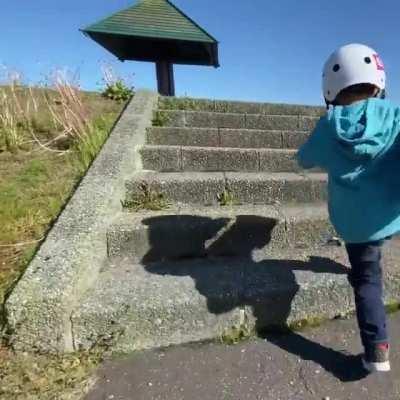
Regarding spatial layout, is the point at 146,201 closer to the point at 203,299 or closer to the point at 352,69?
the point at 203,299

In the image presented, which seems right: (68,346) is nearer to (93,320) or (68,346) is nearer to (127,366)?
(93,320)

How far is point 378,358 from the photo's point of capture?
143 centimetres

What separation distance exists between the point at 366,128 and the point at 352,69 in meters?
0.28

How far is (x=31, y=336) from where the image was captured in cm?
140

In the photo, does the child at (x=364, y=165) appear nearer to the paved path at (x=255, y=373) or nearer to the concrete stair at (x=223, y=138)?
the paved path at (x=255, y=373)

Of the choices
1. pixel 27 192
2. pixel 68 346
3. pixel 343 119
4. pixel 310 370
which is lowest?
pixel 310 370

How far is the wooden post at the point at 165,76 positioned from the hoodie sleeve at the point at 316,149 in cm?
610

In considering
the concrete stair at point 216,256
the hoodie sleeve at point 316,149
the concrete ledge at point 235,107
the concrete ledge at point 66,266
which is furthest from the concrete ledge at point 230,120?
the hoodie sleeve at point 316,149

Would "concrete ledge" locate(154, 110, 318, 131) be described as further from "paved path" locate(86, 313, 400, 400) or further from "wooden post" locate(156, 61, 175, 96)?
"wooden post" locate(156, 61, 175, 96)

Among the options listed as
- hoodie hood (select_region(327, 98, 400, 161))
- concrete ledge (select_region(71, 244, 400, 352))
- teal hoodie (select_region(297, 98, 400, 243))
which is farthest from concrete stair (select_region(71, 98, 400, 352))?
hoodie hood (select_region(327, 98, 400, 161))

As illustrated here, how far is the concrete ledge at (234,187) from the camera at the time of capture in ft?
8.21

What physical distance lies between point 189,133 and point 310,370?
2488mm

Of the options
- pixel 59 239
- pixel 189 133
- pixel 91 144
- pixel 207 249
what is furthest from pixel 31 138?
pixel 207 249

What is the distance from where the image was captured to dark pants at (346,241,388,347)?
4.79 feet
